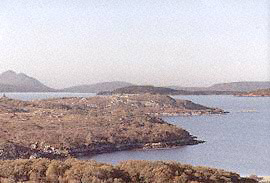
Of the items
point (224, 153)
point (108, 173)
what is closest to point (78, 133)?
point (224, 153)

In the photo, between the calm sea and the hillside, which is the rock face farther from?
the hillside

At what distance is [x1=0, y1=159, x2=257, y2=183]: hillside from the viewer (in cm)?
3288

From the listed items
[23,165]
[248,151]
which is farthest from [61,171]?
[248,151]

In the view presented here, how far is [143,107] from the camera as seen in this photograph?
178m

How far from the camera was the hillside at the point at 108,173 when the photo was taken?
3288cm

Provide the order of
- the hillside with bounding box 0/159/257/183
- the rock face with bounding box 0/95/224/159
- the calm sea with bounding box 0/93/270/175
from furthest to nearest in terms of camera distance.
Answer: the rock face with bounding box 0/95/224/159 → the calm sea with bounding box 0/93/270/175 → the hillside with bounding box 0/159/257/183

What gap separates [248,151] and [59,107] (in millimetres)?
74473

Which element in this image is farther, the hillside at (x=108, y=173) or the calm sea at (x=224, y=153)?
the calm sea at (x=224, y=153)

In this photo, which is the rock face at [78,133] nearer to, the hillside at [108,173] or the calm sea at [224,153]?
the calm sea at [224,153]

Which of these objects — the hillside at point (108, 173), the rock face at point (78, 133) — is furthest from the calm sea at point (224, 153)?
the hillside at point (108, 173)

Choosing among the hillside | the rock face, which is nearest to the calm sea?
the rock face

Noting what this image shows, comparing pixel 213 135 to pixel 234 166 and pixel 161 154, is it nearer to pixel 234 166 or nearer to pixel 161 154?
pixel 161 154

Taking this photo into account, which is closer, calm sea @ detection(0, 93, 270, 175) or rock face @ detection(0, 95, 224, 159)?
calm sea @ detection(0, 93, 270, 175)

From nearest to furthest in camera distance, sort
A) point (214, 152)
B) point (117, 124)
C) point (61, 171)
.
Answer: point (61, 171) < point (214, 152) < point (117, 124)
